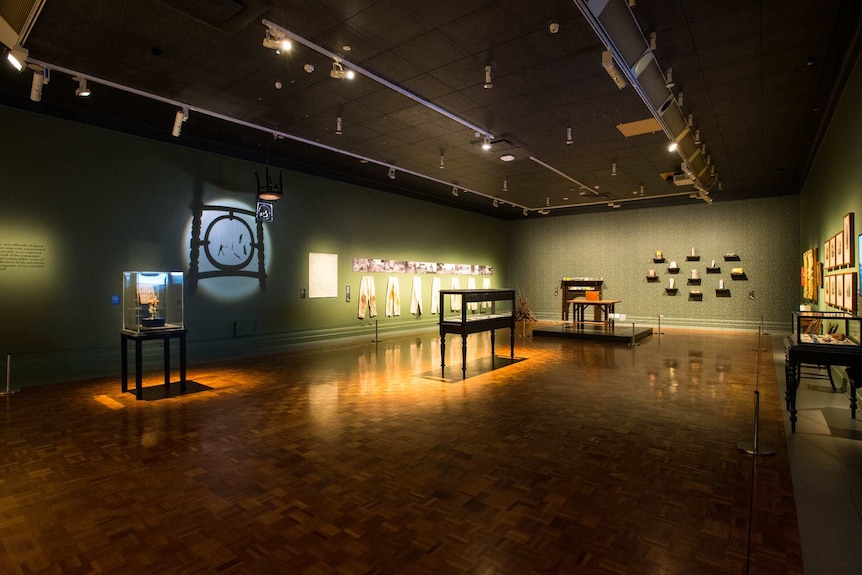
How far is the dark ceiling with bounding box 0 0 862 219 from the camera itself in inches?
167

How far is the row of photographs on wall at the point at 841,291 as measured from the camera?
521 centimetres

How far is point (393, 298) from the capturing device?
12344mm

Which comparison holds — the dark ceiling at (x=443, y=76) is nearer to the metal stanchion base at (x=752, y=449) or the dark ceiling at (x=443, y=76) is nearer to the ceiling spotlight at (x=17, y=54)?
the ceiling spotlight at (x=17, y=54)

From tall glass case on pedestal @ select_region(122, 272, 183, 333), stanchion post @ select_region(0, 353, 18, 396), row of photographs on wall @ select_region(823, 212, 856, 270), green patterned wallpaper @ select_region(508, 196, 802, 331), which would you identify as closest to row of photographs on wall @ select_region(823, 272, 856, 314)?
row of photographs on wall @ select_region(823, 212, 856, 270)

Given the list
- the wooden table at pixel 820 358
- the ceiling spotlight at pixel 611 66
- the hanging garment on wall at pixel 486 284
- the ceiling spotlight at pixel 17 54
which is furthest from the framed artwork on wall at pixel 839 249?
the hanging garment on wall at pixel 486 284

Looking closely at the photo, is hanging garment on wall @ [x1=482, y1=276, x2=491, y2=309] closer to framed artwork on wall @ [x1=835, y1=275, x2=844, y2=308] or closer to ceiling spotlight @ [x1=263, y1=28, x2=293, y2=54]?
framed artwork on wall @ [x1=835, y1=275, x2=844, y2=308]

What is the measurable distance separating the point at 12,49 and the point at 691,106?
26.4 feet

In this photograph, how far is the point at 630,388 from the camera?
6.09 m

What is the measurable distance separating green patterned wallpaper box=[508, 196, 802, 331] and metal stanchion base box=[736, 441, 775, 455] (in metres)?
11.5

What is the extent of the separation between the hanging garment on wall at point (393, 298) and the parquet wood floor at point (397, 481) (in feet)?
19.8

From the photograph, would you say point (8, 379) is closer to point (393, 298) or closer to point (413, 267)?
point (393, 298)

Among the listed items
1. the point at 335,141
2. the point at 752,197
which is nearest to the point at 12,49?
the point at 335,141

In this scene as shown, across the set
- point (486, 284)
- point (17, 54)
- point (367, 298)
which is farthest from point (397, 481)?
point (486, 284)

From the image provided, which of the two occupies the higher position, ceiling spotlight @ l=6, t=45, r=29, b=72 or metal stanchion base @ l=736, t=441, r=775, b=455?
ceiling spotlight @ l=6, t=45, r=29, b=72
